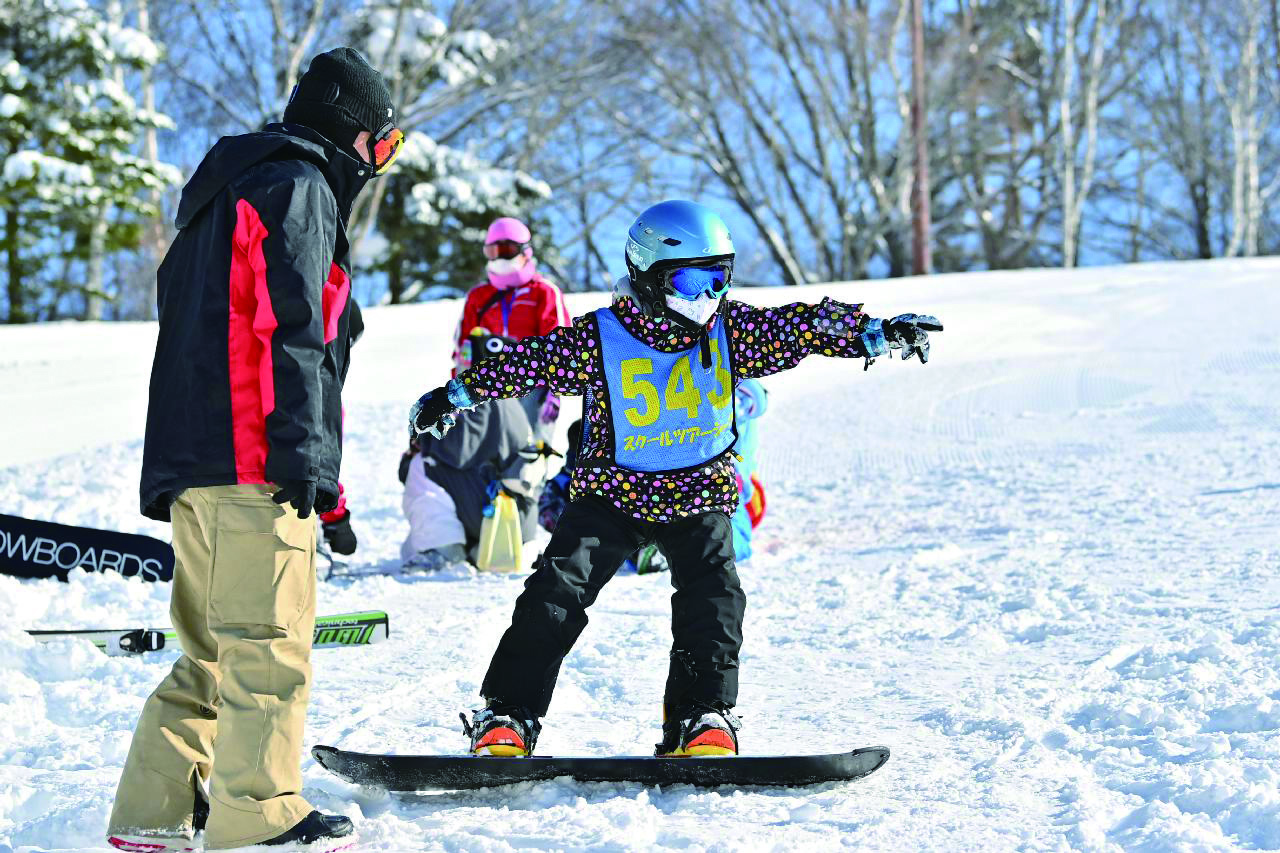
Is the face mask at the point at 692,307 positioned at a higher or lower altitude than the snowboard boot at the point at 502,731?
higher

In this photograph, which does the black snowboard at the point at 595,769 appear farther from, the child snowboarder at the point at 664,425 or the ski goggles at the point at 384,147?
the ski goggles at the point at 384,147

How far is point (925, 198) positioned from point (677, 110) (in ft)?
19.8

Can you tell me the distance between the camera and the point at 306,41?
935 inches

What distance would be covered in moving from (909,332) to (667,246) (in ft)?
2.16

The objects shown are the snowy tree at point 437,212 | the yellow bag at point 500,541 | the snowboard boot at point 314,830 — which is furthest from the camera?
the snowy tree at point 437,212

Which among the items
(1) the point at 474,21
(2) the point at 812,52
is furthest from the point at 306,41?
(2) the point at 812,52

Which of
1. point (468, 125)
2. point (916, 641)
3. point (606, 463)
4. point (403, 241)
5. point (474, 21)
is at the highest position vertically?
point (474, 21)

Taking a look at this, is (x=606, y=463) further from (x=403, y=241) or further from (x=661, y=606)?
(x=403, y=241)

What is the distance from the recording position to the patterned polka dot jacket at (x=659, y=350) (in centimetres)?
344

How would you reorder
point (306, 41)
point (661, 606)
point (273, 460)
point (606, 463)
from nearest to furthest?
point (273, 460) < point (606, 463) < point (661, 606) < point (306, 41)

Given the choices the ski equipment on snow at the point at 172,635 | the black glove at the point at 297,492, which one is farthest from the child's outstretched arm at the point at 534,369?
the ski equipment on snow at the point at 172,635

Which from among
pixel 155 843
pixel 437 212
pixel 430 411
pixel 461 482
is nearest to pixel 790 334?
pixel 430 411

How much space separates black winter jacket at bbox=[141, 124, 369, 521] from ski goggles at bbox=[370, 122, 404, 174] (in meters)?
0.27

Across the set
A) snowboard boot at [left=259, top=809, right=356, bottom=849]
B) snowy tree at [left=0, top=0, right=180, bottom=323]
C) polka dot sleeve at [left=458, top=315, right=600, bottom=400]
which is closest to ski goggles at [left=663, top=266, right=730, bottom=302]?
polka dot sleeve at [left=458, top=315, right=600, bottom=400]
